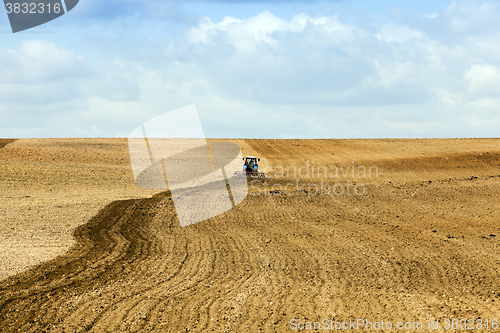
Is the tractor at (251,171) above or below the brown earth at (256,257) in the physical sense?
above

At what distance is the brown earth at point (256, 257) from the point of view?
10141mm

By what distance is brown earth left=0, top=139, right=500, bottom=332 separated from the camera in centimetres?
1014

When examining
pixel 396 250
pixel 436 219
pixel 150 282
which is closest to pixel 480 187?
pixel 436 219

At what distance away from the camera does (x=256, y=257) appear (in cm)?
1511

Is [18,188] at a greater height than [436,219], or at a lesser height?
greater

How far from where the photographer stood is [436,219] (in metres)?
21.7

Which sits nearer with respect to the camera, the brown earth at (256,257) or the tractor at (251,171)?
the brown earth at (256,257)

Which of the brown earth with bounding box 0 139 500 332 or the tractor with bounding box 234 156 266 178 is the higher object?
the tractor with bounding box 234 156 266 178

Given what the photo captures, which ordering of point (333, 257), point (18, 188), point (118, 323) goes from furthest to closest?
point (18, 188), point (333, 257), point (118, 323)

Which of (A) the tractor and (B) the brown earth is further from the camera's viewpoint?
(A) the tractor

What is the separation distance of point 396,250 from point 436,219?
6860 mm

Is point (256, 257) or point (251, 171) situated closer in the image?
point (256, 257)

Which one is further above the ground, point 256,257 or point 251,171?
point 251,171

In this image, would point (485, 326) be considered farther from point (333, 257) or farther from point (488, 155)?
point (488, 155)
